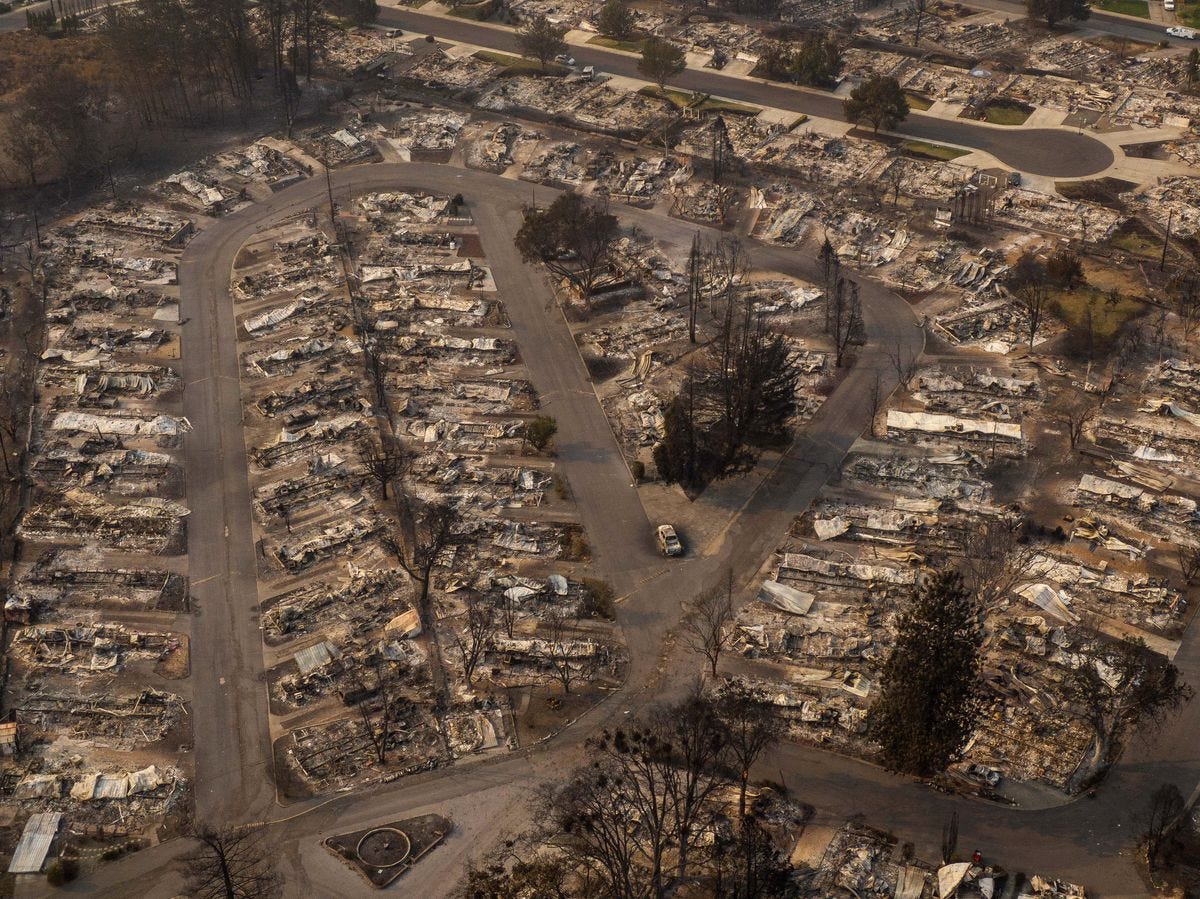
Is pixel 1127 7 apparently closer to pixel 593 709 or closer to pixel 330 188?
pixel 330 188

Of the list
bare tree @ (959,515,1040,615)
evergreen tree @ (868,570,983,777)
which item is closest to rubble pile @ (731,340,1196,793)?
bare tree @ (959,515,1040,615)

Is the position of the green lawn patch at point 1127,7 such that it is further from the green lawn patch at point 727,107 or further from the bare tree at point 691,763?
the bare tree at point 691,763

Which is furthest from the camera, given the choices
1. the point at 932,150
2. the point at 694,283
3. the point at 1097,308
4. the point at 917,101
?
the point at 917,101

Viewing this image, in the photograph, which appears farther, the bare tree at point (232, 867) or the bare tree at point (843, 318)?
the bare tree at point (843, 318)

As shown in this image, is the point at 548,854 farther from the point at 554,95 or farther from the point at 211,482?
the point at 554,95

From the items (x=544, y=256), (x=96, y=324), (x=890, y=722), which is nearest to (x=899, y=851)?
(x=890, y=722)

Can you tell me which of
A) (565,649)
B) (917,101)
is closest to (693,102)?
(917,101)

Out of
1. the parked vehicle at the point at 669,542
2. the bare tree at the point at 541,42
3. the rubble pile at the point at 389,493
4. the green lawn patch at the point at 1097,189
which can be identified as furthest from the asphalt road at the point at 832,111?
the parked vehicle at the point at 669,542
